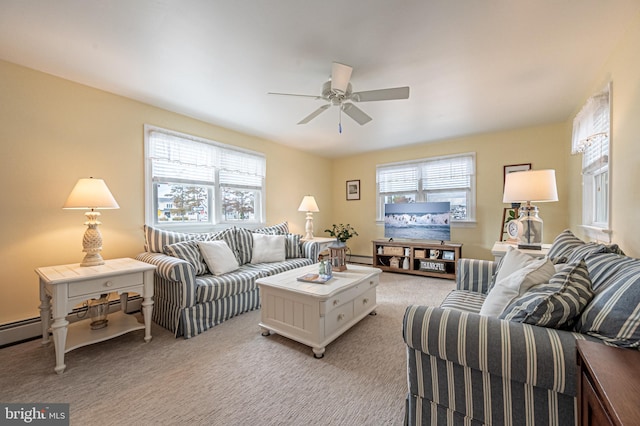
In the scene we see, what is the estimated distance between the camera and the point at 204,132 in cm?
348

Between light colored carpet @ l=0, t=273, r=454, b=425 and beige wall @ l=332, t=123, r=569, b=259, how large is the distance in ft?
9.07

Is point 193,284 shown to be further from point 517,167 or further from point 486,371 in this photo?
point 517,167

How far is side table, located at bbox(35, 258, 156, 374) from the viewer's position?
177cm

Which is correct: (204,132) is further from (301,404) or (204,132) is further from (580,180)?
(580,180)

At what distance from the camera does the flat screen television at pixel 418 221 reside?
4215 mm

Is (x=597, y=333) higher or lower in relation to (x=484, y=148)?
lower

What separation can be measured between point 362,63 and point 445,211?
2.97 meters

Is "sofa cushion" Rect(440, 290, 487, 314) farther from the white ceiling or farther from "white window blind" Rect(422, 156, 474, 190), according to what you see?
"white window blind" Rect(422, 156, 474, 190)

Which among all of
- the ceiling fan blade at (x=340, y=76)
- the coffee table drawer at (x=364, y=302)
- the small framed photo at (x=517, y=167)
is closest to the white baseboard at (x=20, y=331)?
the coffee table drawer at (x=364, y=302)

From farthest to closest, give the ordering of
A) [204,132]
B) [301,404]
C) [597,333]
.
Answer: [204,132], [301,404], [597,333]

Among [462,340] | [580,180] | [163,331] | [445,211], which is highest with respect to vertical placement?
[580,180]

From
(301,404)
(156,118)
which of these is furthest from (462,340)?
(156,118)

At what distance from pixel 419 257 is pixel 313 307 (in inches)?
116

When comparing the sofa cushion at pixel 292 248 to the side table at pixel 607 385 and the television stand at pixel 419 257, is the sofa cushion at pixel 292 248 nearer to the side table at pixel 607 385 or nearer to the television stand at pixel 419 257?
the television stand at pixel 419 257
